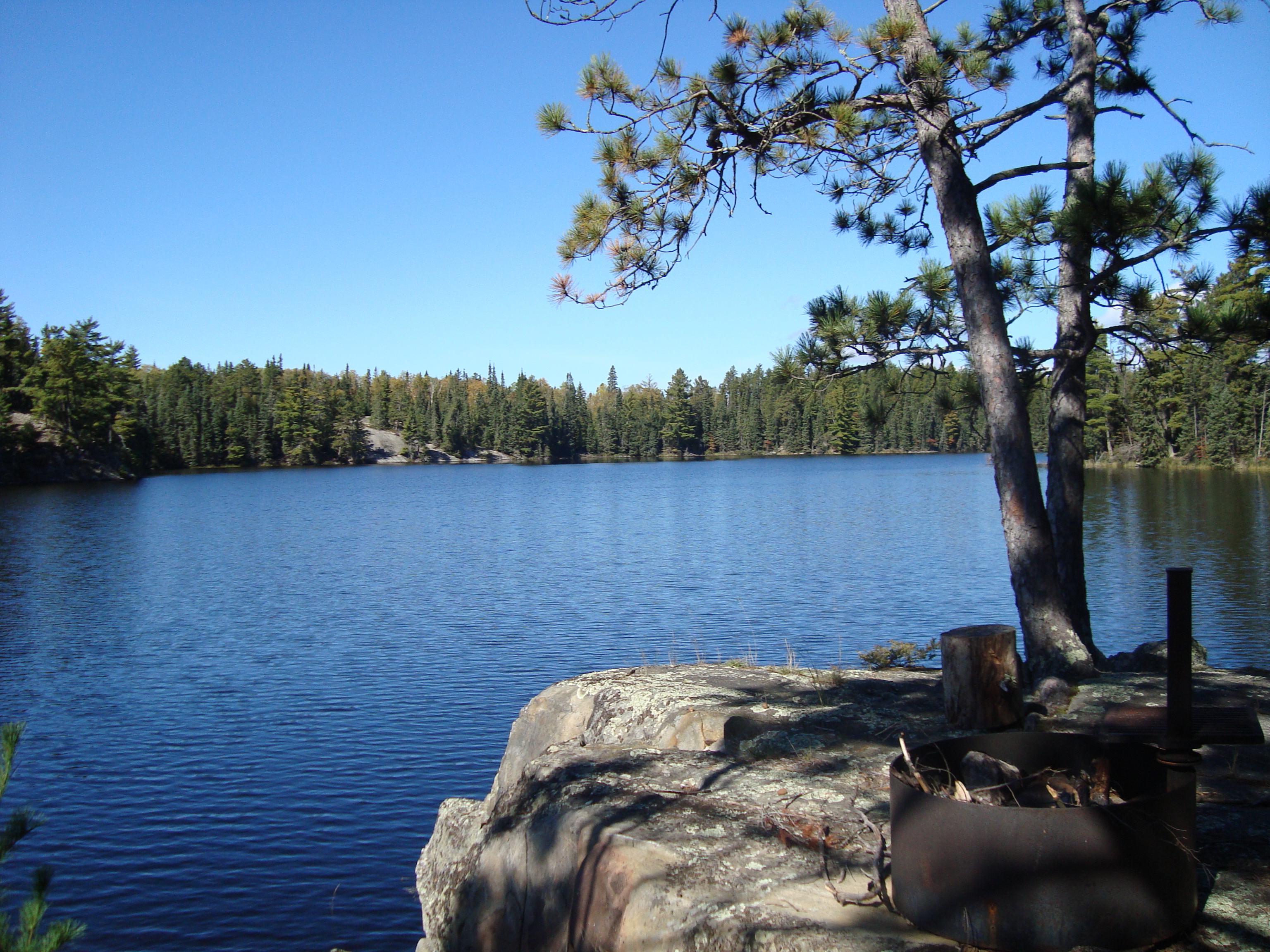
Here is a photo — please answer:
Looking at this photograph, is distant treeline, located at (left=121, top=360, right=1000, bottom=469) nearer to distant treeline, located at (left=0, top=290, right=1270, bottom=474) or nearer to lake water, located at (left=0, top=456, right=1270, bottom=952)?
distant treeline, located at (left=0, top=290, right=1270, bottom=474)

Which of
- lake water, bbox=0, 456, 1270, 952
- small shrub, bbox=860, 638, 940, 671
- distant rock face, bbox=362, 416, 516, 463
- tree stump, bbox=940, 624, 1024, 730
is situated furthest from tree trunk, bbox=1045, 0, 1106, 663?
distant rock face, bbox=362, 416, 516, 463

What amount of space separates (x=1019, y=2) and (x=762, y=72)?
12.2 ft

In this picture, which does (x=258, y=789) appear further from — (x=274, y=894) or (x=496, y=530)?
(x=496, y=530)

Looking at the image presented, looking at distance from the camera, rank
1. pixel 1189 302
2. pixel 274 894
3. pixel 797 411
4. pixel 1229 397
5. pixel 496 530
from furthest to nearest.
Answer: pixel 797 411 < pixel 1229 397 < pixel 496 530 < pixel 274 894 < pixel 1189 302

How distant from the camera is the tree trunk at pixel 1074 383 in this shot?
7.77 meters

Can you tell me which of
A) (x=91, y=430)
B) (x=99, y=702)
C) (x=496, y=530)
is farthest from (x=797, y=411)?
(x=99, y=702)

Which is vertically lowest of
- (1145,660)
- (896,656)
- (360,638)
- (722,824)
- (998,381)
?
(360,638)

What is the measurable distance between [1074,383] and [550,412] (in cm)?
12227

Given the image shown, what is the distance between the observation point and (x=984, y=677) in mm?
5074

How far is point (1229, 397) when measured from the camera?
53.3 meters

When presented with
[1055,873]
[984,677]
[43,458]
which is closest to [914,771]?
[1055,873]

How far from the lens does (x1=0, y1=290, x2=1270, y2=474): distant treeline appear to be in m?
18.0

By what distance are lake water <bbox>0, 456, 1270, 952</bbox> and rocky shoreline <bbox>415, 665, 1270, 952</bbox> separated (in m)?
2.41

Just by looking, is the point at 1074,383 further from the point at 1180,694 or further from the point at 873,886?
the point at 873,886
